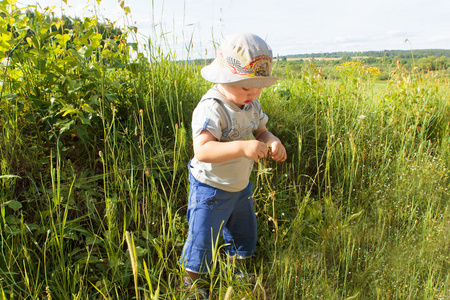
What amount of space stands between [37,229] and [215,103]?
115 cm

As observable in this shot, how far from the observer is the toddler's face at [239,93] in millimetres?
1505

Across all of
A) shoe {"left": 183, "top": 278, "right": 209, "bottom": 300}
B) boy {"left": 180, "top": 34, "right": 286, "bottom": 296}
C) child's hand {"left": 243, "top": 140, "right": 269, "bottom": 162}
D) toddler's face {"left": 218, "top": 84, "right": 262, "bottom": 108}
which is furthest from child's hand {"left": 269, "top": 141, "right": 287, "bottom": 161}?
shoe {"left": 183, "top": 278, "right": 209, "bottom": 300}

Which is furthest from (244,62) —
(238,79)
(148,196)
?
(148,196)

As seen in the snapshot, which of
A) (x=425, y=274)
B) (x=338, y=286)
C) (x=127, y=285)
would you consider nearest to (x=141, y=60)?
(x=127, y=285)

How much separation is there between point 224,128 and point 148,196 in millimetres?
782

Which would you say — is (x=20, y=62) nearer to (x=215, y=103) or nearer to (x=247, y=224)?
(x=215, y=103)

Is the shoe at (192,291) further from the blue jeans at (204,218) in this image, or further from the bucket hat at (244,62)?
the bucket hat at (244,62)

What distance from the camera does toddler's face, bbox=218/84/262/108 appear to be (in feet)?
4.94

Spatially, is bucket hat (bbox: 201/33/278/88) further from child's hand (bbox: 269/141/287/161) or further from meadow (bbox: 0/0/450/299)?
meadow (bbox: 0/0/450/299)

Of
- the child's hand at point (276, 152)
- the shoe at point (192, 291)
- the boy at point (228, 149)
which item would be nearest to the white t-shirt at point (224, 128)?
the boy at point (228, 149)

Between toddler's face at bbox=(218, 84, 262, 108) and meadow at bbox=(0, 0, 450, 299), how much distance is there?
0.44m

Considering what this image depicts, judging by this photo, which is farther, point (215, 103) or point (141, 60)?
point (141, 60)

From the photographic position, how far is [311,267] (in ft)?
5.54

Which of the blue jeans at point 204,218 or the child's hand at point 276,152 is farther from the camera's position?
the blue jeans at point 204,218
